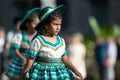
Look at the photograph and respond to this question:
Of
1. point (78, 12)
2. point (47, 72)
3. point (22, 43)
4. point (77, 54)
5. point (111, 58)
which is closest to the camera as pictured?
point (47, 72)

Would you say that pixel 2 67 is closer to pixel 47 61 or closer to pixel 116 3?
pixel 47 61

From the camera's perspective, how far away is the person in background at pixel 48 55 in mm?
9273

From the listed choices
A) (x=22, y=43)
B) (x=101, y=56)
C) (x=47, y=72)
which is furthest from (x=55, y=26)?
(x=101, y=56)

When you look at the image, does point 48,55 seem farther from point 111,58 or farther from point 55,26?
point 111,58

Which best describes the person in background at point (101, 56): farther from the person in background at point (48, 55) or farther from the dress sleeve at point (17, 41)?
the person in background at point (48, 55)

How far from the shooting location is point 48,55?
365 inches

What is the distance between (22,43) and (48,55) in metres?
2.11

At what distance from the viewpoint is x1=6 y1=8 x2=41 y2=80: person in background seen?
1098cm

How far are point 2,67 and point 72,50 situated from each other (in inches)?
118

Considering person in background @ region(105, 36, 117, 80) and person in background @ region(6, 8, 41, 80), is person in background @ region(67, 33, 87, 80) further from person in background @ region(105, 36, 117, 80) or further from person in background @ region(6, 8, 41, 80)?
person in background @ region(6, 8, 41, 80)

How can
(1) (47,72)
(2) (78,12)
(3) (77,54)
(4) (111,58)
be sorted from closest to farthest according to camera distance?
(1) (47,72) < (3) (77,54) < (4) (111,58) < (2) (78,12)

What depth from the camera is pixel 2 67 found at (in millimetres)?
13828

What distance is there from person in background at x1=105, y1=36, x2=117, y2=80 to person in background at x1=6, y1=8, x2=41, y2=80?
7529 millimetres

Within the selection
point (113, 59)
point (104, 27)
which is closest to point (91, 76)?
point (113, 59)
